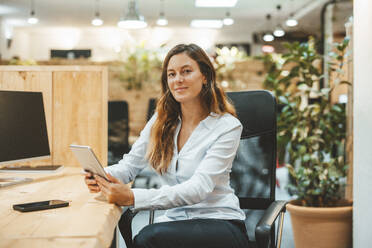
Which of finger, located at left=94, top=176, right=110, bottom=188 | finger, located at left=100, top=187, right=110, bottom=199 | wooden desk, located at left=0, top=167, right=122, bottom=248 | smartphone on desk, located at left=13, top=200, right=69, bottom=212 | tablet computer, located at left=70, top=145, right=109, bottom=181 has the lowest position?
wooden desk, located at left=0, top=167, right=122, bottom=248

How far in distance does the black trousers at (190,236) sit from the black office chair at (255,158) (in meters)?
0.39

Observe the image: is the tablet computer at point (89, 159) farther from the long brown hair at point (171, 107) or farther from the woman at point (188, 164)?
the long brown hair at point (171, 107)

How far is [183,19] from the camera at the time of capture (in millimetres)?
10406

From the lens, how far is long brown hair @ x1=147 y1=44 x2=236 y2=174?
1.76 meters

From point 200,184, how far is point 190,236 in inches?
7.5

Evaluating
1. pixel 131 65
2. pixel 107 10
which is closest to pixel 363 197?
pixel 131 65

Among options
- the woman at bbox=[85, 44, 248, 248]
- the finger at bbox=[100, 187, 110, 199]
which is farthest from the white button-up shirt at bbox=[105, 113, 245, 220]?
the finger at bbox=[100, 187, 110, 199]

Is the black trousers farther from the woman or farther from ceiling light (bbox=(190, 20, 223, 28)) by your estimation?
ceiling light (bbox=(190, 20, 223, 28))

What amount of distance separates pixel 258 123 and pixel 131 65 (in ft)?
16.5

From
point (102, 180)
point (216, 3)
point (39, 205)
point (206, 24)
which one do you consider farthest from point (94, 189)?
point (206, 24)

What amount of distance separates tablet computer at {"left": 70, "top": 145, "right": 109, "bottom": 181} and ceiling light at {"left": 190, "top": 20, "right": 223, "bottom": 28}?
30.5 feet

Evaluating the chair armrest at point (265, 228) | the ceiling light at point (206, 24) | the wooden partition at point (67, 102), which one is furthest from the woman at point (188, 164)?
the ceiling light at point (206, 24)

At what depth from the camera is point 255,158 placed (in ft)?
6.26

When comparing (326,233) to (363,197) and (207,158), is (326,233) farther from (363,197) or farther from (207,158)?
(207,158)
